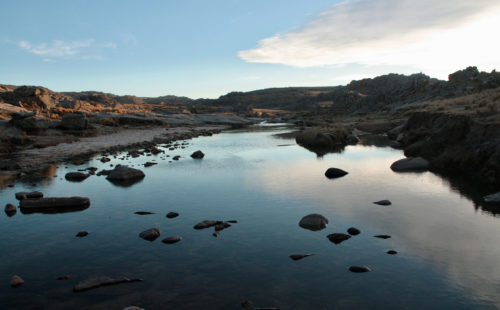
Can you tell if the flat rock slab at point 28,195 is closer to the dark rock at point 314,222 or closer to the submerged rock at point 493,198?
the dark rock at point 314,222

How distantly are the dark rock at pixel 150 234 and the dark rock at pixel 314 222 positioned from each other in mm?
6430

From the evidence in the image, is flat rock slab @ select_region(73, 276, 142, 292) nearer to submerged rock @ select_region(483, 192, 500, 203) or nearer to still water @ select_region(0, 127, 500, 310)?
still water @ select_region(0, 127, 500, 310)

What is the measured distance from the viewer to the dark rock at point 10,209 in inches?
731

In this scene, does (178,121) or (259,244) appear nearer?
(259,244)

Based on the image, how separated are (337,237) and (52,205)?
15.5 metres

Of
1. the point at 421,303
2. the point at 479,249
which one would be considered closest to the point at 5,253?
the point at 421,303

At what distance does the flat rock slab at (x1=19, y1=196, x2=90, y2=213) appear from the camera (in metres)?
19.4

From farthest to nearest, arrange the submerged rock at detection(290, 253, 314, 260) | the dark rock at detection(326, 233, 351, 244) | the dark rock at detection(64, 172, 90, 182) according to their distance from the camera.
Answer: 1. the dark rock at detection(64, 172, 90, 182)
2. the dark rock at detection(326, 233, 351, 244)
3. the submerged rock at detection(290, 253, 314, 260)

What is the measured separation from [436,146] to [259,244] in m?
26.5

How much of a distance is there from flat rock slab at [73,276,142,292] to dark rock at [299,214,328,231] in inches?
307

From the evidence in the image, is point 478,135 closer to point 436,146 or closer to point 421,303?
point 436,146

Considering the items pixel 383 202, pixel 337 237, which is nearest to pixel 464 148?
pixel 383 202

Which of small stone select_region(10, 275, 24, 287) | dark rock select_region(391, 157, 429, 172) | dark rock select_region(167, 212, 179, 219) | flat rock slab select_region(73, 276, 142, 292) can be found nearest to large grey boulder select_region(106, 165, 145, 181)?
dark rock select_region(167, 212, 179, 219)

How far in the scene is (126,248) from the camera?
13914mm
